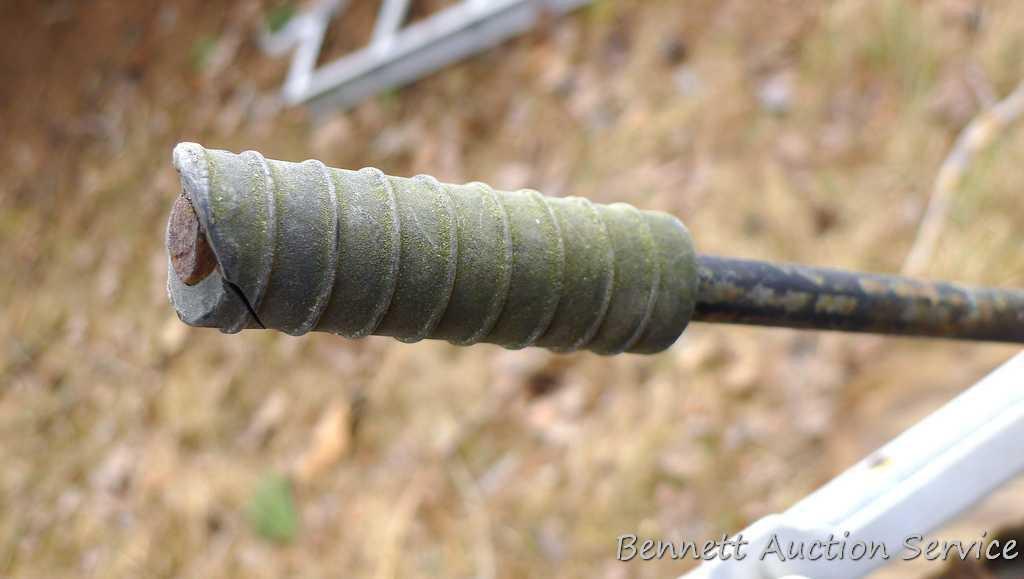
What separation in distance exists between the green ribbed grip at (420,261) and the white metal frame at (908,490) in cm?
20

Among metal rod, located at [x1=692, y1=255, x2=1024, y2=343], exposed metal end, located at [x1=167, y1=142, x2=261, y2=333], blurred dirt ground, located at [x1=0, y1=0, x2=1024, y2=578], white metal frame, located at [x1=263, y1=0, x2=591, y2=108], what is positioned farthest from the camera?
white metal frame, located at [x1=263, y1=0, x2=591, y2=108]

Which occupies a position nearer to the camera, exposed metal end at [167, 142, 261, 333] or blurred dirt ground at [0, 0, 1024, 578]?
exposed metal end at [167, 142, 261, 333]

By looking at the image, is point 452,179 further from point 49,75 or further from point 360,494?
point 49,75

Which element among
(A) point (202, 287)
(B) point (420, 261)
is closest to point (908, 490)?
(B) point (420, 261)

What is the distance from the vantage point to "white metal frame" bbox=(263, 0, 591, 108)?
2.55m

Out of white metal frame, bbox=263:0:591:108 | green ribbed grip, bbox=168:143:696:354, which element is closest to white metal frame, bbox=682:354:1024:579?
green ribbed grip, bbox=168:143:696:354

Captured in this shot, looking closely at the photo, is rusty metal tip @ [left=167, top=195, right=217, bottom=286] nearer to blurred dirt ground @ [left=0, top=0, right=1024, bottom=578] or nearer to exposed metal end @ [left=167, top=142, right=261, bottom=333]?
exposed metal end @ [left=167, top=142, right=261, bottom=333]

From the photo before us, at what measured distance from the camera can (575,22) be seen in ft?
8.08

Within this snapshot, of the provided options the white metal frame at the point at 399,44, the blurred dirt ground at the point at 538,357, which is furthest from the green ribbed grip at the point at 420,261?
the white metal frame at the point at 399,44

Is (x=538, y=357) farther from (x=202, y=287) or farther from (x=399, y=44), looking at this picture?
(x=202, y=287)

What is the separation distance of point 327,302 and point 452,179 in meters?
1.93

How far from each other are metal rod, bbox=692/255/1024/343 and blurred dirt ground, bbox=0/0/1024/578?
21 cm

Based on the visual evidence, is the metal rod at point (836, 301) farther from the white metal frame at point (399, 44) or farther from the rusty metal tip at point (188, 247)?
the white metal frame at point (399, 44)

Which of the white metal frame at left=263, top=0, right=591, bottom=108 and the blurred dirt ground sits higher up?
the white metal frame at left=263, top=0, right=591, bottom=108
